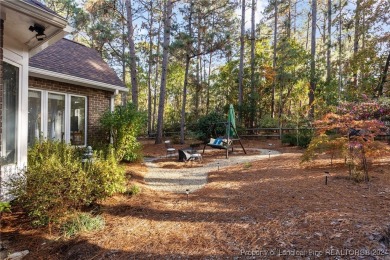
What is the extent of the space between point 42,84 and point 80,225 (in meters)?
4.69

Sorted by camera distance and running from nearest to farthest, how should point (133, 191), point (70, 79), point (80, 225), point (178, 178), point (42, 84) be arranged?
point (80, 225) < point (133, 191) < point (178, 178) < point (42, 84) < point (70, 79)

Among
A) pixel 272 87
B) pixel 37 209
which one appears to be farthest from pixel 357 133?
pixel 272 87

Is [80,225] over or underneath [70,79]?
underneath

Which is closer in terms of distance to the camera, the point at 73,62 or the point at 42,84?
the point at 42,84

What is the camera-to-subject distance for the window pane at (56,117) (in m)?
6.61

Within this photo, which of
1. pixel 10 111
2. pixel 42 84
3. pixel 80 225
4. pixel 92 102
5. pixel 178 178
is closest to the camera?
pixel 80 225

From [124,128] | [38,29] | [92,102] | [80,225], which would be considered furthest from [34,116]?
[80,225]

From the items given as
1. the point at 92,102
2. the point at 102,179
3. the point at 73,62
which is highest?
the point at 73,62

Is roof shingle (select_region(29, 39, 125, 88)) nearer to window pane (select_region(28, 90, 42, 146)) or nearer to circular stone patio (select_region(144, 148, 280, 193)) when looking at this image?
window pane (select_region(28, 90, 42, 146))

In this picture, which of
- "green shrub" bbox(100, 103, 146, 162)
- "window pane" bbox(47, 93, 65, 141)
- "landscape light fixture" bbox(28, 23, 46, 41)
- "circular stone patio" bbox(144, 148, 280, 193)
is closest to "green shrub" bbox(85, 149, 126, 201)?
"circular stone patio" bbox(144, 148, 280, 193)

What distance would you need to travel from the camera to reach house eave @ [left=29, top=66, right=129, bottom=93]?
591cm

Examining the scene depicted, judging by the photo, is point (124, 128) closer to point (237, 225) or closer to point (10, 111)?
point (10, 111)

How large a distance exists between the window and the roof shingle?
687 millimetres

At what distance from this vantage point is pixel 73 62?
790cm
